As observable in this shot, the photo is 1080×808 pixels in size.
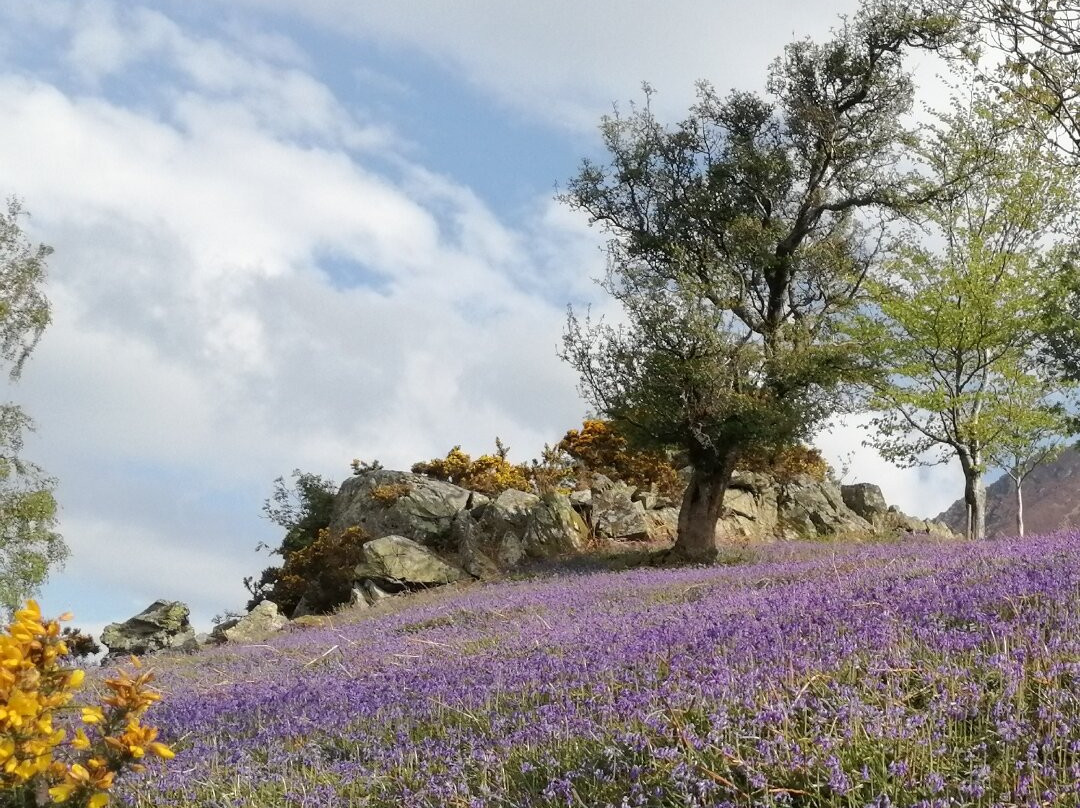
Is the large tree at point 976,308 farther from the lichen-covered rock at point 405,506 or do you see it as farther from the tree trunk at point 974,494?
the lichen-covered rock at point 405,506

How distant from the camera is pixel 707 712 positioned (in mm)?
4395

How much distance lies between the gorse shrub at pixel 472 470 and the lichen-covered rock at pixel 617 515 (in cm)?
→ 319

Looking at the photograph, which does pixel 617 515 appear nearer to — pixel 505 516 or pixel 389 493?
pixel 505 516

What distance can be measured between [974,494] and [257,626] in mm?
16479

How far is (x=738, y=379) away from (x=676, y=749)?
16.0 meters

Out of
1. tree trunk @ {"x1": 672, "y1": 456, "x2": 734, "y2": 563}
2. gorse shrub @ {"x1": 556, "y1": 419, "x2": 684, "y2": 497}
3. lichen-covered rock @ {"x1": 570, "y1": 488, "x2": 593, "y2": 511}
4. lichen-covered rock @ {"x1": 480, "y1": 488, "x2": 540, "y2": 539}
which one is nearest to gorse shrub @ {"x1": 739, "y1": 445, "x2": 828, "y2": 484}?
gorse shrub @ {"x1": 556, "y1": 419, "x2": 684, "y2": 497}

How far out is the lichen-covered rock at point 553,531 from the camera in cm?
2223

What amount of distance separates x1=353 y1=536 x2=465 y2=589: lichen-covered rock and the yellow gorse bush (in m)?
16.8

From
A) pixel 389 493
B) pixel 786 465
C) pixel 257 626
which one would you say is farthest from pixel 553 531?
pixel 786 465

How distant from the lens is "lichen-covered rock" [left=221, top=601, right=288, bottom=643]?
59.4 feet

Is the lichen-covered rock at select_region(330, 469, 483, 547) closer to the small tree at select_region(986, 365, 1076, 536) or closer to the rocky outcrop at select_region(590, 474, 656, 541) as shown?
the rocky outcrop at select_region(590, 474, 656, 541)

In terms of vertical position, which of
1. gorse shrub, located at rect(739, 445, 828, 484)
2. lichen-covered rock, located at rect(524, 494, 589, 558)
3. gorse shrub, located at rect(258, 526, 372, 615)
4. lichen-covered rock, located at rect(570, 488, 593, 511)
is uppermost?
gorse shrub, located at rect(739, 445, 828, 484)

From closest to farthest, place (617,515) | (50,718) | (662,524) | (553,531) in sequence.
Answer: (50,718) < (553,531) < (617,515) < (662,524)

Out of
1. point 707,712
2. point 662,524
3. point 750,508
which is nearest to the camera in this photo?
point 707,712
